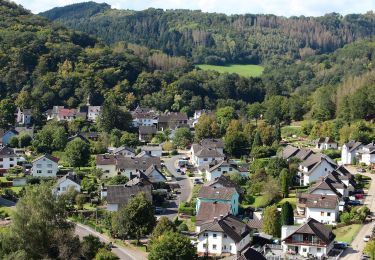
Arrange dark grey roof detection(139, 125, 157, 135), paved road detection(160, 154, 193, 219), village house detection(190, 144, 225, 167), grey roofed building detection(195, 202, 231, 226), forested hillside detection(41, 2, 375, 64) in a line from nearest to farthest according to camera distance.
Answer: grey roofed building detection(195, 202, 231, 226), paved road detection(160, 154, 193, 219), village house detection(190, 144, 225, 167), dark grey roof detection(139, 125, 157, 135), forested hillside detection(41, 2, 375, 64)

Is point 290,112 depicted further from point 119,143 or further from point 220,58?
point 220,58

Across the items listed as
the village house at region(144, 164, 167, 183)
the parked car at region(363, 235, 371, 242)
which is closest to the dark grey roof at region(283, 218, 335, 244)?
the parked car at region(363, 235, 371, 242)

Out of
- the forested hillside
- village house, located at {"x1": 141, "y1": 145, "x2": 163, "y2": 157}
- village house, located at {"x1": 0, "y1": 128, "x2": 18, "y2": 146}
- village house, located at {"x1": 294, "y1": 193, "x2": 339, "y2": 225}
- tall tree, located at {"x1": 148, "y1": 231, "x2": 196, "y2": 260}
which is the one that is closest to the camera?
tall tree, located at {"x1": 148, "y1": 231, "x2": 196, "y2": 260}

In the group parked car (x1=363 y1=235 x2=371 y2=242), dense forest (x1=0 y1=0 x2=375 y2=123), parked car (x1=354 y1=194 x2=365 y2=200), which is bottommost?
parked car (x1=363 y1=235 x2=371 y2=242)

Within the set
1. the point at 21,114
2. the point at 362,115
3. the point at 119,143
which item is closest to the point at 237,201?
the point at 119,143

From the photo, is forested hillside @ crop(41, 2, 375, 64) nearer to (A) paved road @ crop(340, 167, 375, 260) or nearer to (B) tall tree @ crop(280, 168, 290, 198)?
(B) tall tree @ crop(280, 168, 290, 198)

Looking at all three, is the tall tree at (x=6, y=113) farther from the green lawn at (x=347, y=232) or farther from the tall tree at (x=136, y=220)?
the green lawn at (x=347, y=232)
